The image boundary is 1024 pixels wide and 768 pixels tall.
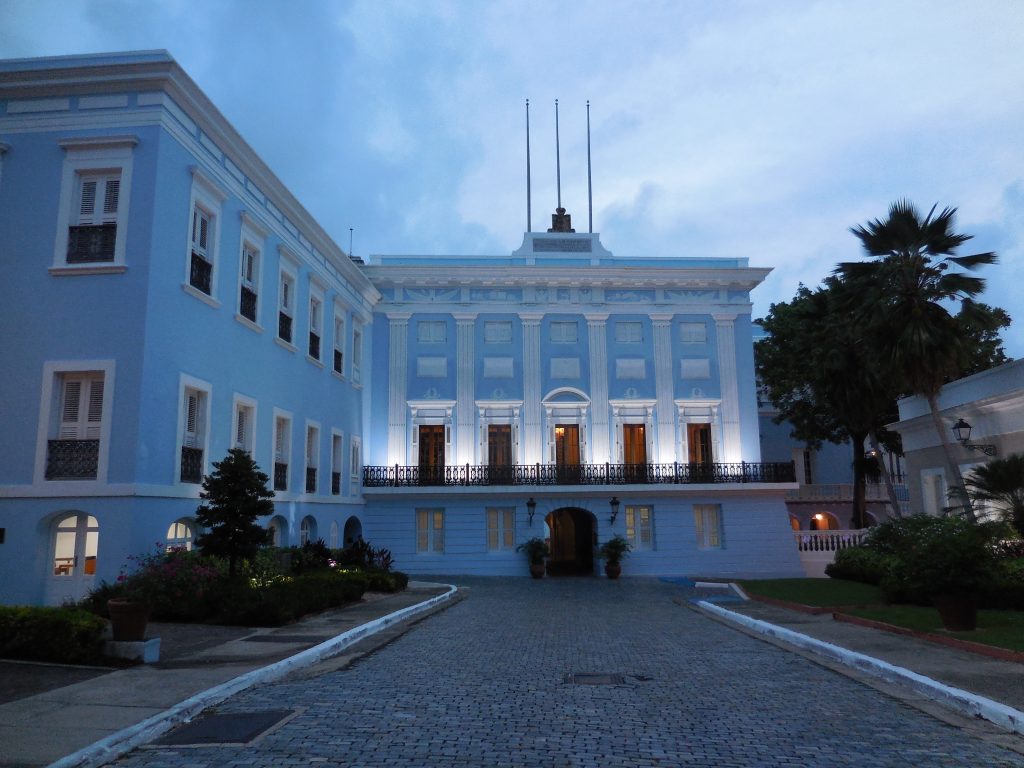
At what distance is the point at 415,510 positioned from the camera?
96.4 ft

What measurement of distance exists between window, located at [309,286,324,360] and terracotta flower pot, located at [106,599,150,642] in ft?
48.7

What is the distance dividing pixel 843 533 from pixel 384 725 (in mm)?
26769

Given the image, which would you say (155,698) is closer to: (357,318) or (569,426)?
(357,318)

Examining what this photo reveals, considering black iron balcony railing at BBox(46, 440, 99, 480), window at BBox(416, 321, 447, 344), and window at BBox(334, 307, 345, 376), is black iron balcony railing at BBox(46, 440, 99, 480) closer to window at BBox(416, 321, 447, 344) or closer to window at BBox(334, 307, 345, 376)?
window at BBox(334, 307, 345, 376)

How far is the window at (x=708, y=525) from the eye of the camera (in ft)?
97.3

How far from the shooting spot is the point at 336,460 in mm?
26484

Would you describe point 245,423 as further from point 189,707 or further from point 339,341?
point 189,707

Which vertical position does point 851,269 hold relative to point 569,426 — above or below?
above

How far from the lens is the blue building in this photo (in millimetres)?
14461

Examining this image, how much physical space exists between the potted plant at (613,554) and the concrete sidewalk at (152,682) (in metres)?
15.1

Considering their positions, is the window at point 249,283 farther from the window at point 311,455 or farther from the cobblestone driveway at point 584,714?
the cobblestone driveway at point 584,714

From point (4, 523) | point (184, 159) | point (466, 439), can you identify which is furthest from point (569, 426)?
point (4, 523)

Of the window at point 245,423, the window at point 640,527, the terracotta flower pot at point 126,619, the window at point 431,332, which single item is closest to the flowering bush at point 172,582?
the terracotta flower pot at point 126,619

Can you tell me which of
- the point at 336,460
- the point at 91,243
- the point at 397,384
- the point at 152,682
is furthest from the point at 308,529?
the point at 152,682
